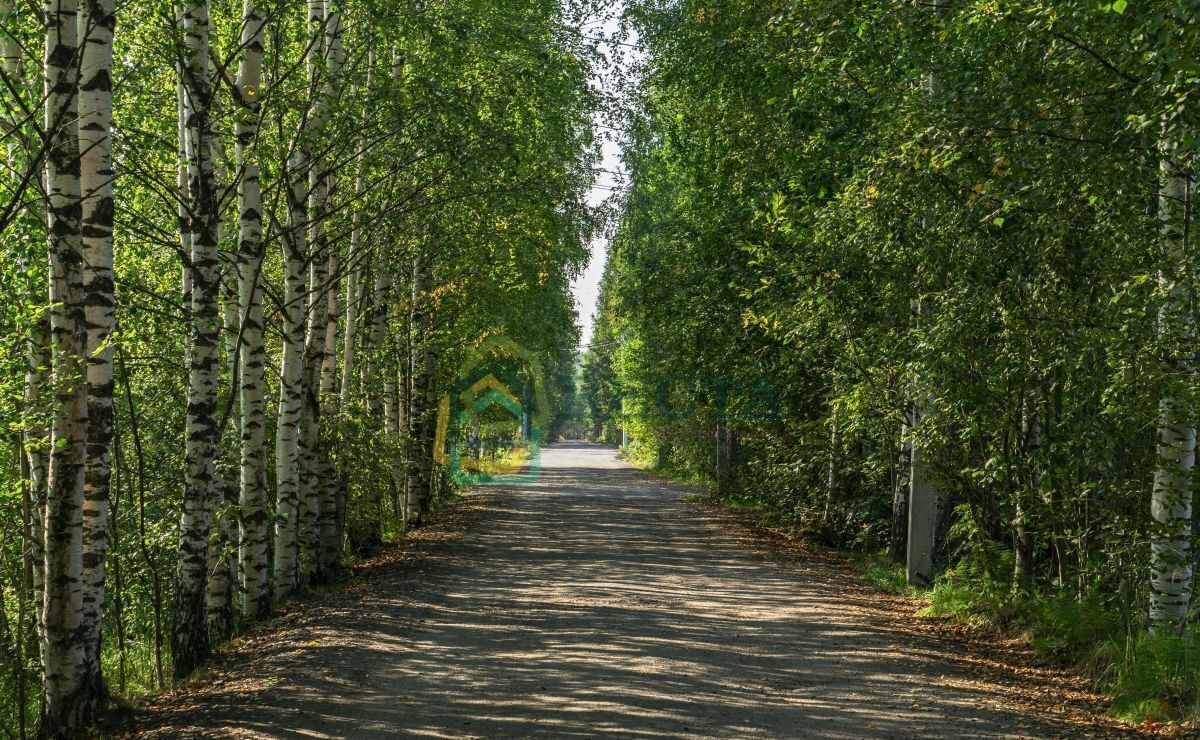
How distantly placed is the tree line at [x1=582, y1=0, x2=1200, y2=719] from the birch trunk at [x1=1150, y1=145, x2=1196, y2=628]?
0.02m

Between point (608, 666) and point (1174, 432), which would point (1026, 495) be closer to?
point (1174, 432)

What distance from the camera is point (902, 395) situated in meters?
11.7

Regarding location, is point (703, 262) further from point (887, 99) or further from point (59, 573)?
point (59, 573)

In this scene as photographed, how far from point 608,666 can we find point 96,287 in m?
5.01

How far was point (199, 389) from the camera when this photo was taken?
872cm

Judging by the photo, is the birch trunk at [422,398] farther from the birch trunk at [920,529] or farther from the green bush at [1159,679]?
the green bush at [1159,679]

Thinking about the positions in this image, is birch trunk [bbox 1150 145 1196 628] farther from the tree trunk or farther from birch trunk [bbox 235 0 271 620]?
birch trunk [bbox 235 0 271 620]

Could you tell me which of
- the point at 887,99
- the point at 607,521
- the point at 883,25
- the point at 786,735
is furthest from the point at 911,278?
the point at 607,521

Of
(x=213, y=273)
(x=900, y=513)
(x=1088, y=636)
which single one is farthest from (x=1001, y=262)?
(x=213, y=273)

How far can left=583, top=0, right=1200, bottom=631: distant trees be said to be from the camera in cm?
677

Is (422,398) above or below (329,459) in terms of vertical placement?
above

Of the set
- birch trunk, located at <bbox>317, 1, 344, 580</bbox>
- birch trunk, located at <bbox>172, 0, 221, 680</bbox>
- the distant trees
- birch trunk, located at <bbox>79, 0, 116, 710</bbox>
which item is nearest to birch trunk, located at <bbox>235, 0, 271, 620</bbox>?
birch trunk, located at <bbox>172, 0, 221, 680</bbox>

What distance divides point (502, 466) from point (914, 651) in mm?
38341

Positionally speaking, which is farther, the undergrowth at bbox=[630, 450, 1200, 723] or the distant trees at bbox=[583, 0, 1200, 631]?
the undergrowth at bbox=[630, 450, 1200, 723]
